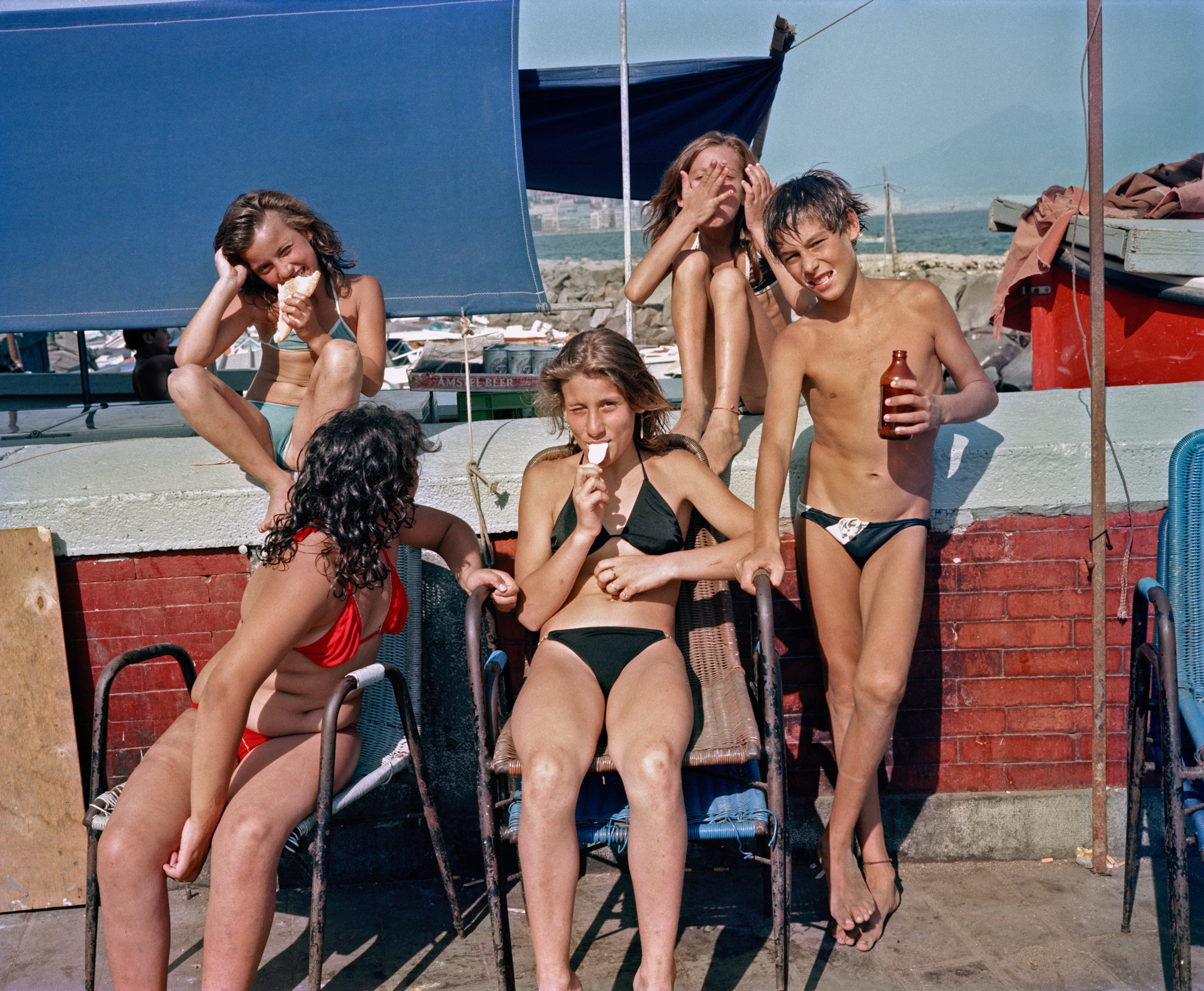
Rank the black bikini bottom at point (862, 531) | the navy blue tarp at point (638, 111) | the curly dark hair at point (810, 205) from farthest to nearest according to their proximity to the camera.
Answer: the navy blue tarp at point (638, 111), the black bikini bottom at point (862, 531), the curly dark hair at point (810, 205)

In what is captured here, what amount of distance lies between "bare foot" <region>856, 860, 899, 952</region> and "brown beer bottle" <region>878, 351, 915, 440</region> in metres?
1.46

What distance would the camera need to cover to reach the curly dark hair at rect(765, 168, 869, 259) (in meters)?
2.95

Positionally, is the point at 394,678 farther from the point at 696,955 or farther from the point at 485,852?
the point at 696,955

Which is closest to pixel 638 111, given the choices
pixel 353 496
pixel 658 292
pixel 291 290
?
pixel 291 290

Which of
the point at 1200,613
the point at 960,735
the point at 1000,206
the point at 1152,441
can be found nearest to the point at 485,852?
the point at 960,735

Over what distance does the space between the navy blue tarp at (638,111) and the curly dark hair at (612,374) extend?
4.96 m

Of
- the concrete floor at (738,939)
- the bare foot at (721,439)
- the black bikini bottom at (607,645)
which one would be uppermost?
the bare foot at (721,439)

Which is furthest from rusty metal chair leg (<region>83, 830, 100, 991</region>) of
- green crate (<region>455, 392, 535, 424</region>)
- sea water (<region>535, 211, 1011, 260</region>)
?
sea water (<region>535, 211, 1011, 260</region>)

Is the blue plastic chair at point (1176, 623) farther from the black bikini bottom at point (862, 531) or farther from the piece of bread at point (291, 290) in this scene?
the piece of bread at point (291, 290)

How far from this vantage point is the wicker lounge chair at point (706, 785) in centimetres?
253

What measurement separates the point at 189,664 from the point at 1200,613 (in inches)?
124

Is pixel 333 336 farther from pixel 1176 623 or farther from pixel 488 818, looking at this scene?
pixel 1176 623

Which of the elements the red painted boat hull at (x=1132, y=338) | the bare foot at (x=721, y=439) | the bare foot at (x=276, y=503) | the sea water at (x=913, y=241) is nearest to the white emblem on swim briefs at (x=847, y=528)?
the bare foot at (x=721, y=439)

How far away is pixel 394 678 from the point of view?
9.01 ft
